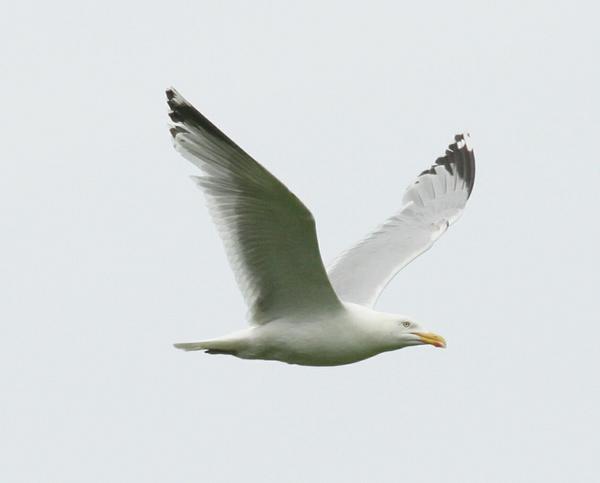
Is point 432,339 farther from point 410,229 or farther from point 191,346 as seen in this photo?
point 410,229

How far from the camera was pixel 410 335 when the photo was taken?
1259 centimetres

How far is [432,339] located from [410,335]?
20cm

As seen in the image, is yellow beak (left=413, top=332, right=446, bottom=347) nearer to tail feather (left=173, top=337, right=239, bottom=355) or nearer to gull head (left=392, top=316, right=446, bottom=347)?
gull head (left=392, top=316, right=446, bottom=347)

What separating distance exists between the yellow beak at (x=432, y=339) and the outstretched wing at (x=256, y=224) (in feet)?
3.04

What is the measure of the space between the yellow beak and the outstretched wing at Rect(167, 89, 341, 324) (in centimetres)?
93

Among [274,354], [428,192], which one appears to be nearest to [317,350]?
[274,354]

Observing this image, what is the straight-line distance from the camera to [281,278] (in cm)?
1205

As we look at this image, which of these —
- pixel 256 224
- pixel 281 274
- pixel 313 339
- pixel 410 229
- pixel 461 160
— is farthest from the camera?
pixel 461 160

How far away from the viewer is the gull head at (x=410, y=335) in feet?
41.2

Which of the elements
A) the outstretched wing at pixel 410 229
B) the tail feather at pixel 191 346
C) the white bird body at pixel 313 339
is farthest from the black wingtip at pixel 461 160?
the tail feather at pixel 191 346

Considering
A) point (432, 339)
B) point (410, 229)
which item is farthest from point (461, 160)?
point (432, 339)

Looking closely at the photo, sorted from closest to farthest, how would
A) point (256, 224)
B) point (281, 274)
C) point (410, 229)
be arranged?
point (256, 224) < point (281, 274) < point (410, 229)

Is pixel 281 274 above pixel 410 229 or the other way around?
the other way around

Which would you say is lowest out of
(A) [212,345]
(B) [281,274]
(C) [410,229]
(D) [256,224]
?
(A) [212,345]
